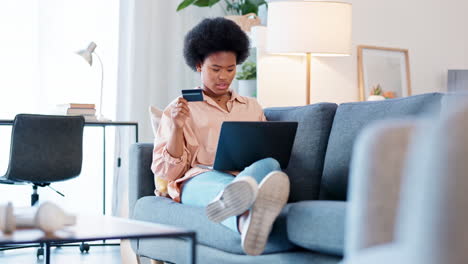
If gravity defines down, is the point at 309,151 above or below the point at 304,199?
above

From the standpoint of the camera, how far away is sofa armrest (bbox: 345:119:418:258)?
1122mm

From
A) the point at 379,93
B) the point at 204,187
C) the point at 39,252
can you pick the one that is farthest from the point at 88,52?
the point at 204,187

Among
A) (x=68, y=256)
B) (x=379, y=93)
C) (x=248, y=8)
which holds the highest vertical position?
(x=248, y=8)

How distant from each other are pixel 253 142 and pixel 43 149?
177 cm

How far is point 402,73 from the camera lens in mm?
5031

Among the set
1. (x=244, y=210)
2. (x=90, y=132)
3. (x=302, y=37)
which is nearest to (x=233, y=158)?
(x=244, y=210)

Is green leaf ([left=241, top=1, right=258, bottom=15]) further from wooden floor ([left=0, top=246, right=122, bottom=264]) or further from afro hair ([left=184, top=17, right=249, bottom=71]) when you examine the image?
afro hair ([left=184, top=17, right=249, bottom=71])

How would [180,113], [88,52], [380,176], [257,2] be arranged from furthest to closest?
[257,2] → [88,52] → [180,113] → [380,176]

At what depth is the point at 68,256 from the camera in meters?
3.96

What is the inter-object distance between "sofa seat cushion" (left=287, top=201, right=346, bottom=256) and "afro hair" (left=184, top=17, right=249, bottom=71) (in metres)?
1.02

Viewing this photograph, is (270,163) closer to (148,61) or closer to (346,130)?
(346,130)

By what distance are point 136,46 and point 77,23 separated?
44 centimetres

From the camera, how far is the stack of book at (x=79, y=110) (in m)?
4.42

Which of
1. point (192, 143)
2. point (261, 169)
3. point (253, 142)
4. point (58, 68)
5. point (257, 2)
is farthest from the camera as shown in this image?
point (257, 2)
